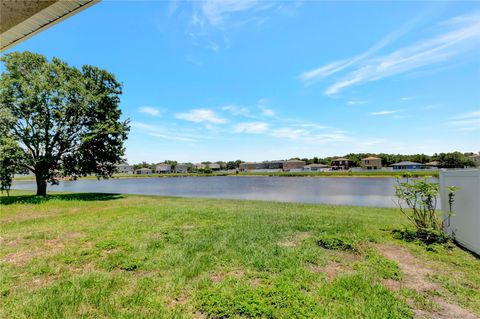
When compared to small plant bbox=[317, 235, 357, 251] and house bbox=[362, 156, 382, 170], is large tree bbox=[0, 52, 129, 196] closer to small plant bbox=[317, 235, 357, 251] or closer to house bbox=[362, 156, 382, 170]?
small plant bbox=[317, 235, 357, 251]

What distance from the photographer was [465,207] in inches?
204

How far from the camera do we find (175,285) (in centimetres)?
345

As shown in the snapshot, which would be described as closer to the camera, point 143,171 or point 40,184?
point 40,184

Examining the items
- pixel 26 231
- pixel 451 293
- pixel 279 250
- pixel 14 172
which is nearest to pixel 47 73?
pixel 14 172

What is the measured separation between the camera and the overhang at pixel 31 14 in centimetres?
214

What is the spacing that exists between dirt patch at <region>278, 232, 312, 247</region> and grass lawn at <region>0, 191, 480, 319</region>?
2cm

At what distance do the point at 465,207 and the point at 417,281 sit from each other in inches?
110

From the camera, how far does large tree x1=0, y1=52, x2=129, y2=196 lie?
14.3 meters

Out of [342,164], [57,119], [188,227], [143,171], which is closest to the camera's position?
[188,227]

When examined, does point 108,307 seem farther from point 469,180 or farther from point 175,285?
point 469,180

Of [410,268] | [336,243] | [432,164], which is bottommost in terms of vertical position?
[410,268]

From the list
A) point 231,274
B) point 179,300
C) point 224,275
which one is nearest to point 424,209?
point 231,274

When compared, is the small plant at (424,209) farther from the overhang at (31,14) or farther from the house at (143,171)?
the house at (143,171)

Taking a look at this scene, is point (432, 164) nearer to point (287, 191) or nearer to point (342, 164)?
point (342, 164)
